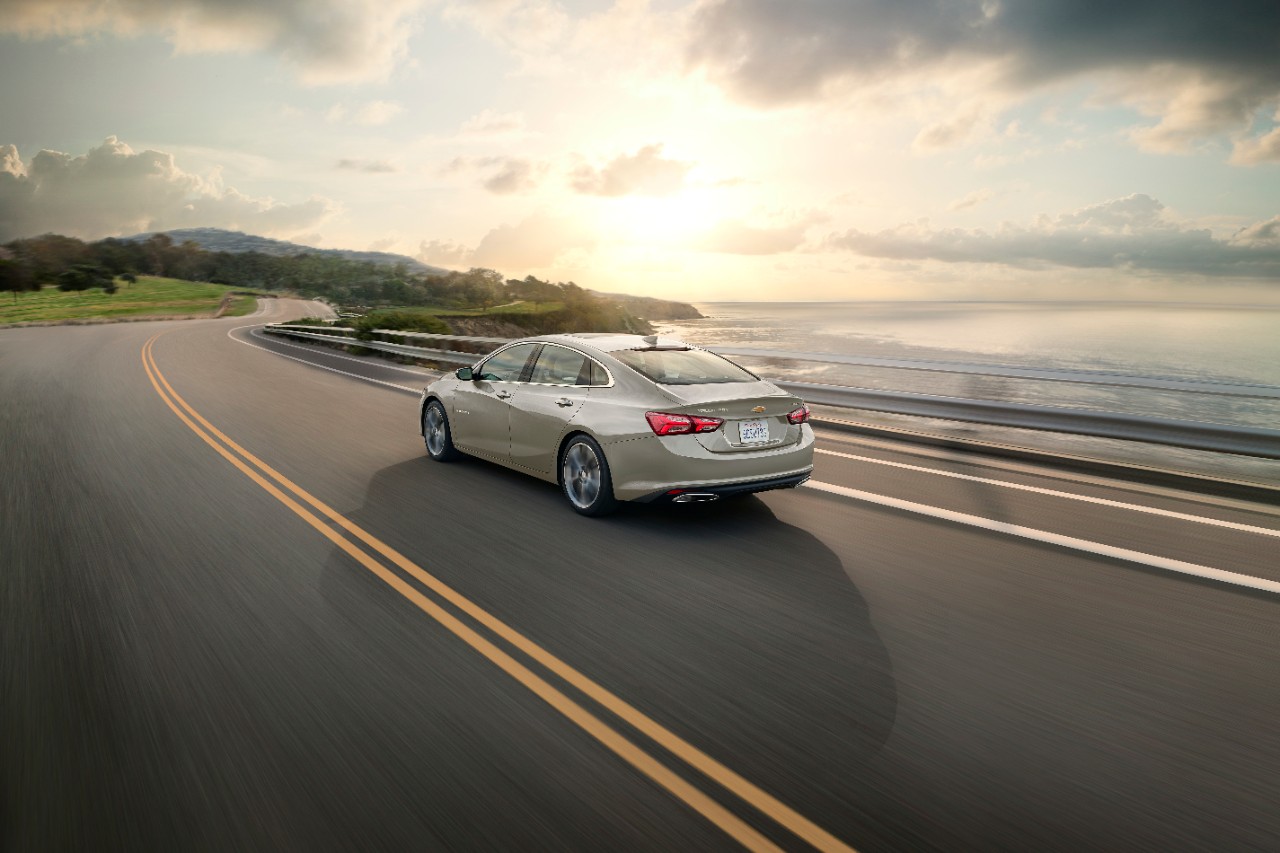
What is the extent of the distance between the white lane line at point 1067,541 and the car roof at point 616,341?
6.70 feet

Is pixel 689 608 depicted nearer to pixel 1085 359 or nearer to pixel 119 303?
pixel 1085 359

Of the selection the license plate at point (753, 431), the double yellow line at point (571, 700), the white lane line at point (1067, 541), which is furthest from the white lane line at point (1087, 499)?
the double yellow line at point (571, 700)

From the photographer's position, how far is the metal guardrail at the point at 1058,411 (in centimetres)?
770

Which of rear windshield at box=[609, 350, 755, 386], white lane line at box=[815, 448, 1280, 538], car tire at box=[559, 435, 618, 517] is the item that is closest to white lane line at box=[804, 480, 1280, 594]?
white lane line at box=[815, 448, 1280, 538]

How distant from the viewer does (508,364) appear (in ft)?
27.1

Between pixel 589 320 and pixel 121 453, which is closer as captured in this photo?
pixel 121 453

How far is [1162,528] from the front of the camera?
21.5 ft

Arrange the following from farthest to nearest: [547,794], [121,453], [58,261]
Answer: [58,261], [121,453], [547,794]

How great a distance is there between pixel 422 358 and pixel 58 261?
165 metres

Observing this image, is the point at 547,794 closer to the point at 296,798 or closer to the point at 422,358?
the point at 296,798

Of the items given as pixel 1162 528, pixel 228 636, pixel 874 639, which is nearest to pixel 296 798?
pixel 228 636

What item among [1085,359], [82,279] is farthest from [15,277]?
[1085,359]

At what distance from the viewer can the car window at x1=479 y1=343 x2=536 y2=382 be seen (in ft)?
26.4

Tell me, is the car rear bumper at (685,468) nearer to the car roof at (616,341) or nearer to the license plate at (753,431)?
the license plate at (753,431)
